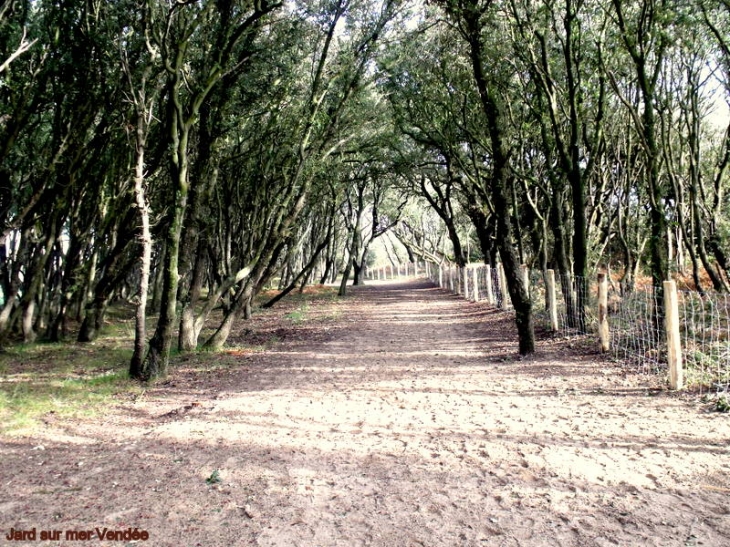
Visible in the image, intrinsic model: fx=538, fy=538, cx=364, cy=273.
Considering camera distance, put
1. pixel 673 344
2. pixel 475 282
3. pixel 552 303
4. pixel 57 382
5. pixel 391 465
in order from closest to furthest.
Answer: pixel 391 465 → pixel 673 344 → pixel 57 382 → pixel 552 303 → pixel 475 282

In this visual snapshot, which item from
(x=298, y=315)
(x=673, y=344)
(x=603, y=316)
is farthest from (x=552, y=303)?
(x=298, y=315)

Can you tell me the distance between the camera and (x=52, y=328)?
13234 millimetres

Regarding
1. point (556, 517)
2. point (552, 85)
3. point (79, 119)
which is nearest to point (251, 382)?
point (556, 517)

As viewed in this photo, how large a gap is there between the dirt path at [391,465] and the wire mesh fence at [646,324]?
23.8 inches

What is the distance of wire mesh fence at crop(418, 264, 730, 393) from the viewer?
6.75 metres

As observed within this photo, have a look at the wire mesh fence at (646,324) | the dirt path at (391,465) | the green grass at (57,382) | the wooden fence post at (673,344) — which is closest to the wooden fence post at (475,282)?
the wire mesh fence at (646,324)

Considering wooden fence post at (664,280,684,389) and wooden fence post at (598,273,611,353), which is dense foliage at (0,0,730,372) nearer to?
wooden fence post at (598,273,611,353)

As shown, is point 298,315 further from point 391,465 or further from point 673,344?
point 391,465

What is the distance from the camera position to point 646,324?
8.63 metres

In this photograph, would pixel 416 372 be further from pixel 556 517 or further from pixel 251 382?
pixel 556 517

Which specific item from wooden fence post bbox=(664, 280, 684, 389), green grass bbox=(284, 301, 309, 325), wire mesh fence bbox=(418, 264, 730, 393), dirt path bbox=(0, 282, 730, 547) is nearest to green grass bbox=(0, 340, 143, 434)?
dirt path bbox=(0, 282, 730, 547)

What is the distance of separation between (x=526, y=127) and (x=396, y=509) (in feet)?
46.0

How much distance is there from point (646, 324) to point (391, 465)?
589cm

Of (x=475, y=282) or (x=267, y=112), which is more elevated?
(x=267, y=112)
